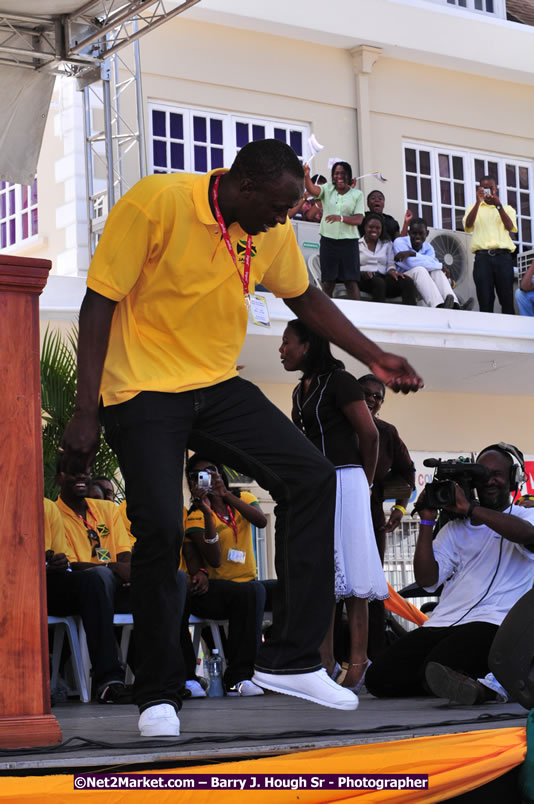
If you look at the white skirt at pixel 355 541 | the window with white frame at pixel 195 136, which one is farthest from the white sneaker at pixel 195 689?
the window with white frame at pixel 195 136

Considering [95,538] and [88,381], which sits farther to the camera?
[95,538]

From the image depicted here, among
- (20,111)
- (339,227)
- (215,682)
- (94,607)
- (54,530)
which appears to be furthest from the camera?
(339,227)

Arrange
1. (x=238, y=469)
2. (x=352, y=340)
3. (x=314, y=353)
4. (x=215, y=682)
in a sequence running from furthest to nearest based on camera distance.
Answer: (x=215, y=682) → (x=314, y=353) → (x=352, y=340) → (x=238, y=469)

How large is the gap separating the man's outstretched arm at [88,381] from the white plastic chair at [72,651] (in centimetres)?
304

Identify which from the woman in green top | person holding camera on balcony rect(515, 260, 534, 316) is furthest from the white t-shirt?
person holding camera on balcony rect(515, 260, 534, 316)

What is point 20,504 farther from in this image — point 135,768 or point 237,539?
point 237,539

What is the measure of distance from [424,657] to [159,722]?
2337 millimetres

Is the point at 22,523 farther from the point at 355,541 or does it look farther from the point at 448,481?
the point at 355,541

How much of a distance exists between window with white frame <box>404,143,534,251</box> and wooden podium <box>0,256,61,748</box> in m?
12.1

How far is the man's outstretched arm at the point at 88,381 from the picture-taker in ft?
10.4

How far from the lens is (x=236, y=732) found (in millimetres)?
3080

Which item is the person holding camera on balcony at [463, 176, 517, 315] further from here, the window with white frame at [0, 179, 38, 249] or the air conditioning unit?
the window with white frame at [0, 179, 38, 249]

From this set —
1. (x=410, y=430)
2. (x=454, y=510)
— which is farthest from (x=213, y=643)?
(x=410, y=430)

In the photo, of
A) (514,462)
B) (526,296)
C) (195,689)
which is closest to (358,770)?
(514,462)
